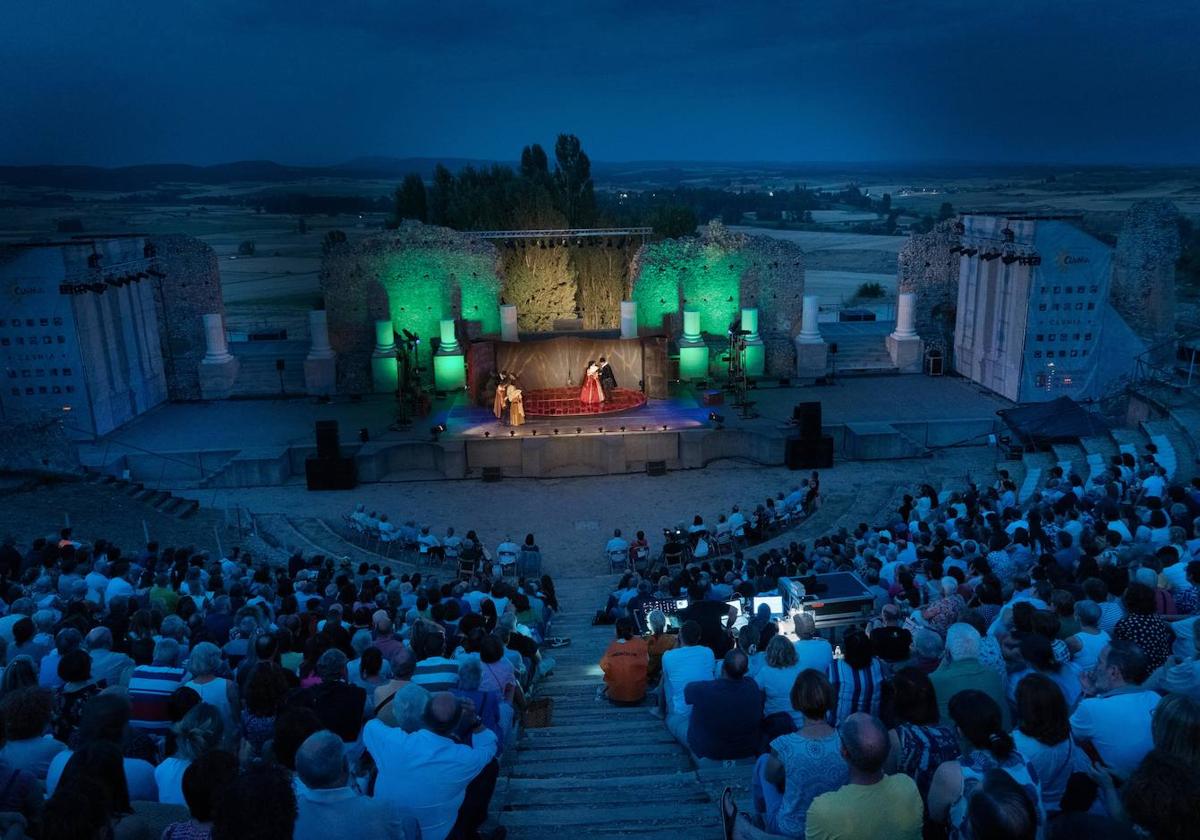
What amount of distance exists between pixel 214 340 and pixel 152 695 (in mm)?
25009

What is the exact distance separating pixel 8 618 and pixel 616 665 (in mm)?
5270

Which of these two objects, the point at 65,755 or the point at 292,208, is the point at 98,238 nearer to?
the point at 65,755

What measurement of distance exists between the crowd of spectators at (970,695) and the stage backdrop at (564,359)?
1687 cm

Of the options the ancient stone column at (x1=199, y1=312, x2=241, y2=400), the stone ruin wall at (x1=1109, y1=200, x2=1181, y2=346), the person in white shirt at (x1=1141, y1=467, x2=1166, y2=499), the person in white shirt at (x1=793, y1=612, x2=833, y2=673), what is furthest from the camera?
the ancient stone column at (x1=199, y1=312, x2=241, y2=400)

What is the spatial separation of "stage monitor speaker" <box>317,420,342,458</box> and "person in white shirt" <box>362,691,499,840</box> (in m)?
17.3

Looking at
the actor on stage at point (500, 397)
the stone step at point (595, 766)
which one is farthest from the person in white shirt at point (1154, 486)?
the actor on stage at point (500, 397)

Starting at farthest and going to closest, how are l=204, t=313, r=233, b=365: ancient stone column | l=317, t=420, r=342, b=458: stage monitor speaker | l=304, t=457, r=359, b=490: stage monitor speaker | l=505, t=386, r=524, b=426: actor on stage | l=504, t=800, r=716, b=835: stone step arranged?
l=204, t=313, r=233, b=365: ancient stone column → l=505, t=386, r=524, b=426: actor on stage → l=304, t=457, r=359, b=490: stage monitor speaker → l=317, t=420, r=342, b=458: stage monitor speaker → l=504, t=800, r=716, b=835: stone step

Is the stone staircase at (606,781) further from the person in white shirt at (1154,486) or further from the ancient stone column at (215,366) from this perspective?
the ancient stone column at (215,366)

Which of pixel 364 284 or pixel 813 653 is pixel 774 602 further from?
pixel 364 284

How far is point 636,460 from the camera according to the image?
22.7 m

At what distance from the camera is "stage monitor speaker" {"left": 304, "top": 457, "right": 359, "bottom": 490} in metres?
21.3

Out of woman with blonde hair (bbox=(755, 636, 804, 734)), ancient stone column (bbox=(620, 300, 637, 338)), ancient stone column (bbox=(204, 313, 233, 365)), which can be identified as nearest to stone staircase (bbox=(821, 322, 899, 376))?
ancient stone column (bbox=(620, 300, 637, 338))

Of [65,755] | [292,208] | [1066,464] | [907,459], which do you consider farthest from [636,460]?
[292,208]

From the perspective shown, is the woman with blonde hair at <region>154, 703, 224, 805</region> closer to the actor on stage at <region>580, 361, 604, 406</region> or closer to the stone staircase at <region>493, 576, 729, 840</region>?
the stone staircase at <region>493, 576, 729, 840</region>
